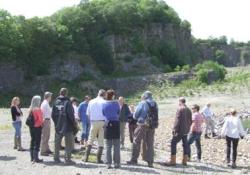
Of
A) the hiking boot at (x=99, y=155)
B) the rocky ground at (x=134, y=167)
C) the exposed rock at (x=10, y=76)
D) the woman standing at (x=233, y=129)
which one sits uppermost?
the exposed rock at (x=10, y=76)

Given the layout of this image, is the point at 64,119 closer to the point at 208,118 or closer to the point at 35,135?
the point at 35,135

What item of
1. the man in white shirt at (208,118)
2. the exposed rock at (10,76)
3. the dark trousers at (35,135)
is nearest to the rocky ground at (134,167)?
the dark trousers at (35,135)

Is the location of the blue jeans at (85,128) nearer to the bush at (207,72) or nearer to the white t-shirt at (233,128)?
the white t-shirt at (233,128)

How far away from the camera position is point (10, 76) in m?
63.8

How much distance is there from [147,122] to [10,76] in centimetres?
4937

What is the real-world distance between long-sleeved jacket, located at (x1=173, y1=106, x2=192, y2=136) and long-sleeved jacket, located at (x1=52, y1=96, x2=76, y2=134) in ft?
10.5

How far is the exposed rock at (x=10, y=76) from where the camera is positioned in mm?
62675

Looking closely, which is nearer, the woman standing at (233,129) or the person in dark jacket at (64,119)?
the person in dark jacket at (64,119)

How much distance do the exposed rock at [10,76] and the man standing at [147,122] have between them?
4738 centimetres

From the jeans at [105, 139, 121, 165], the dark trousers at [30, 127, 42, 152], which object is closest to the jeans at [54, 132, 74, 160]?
the dark trousers at [30, 127, 42, 152]

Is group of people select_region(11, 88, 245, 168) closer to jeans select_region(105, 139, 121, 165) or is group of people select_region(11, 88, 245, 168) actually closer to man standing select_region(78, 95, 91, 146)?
jeans select_region(105, 139, 121, 165)

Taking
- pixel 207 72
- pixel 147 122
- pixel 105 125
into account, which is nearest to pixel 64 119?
pixel 105 125

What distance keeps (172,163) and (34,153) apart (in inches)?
170

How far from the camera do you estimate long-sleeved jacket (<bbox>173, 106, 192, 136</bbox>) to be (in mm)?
17016
